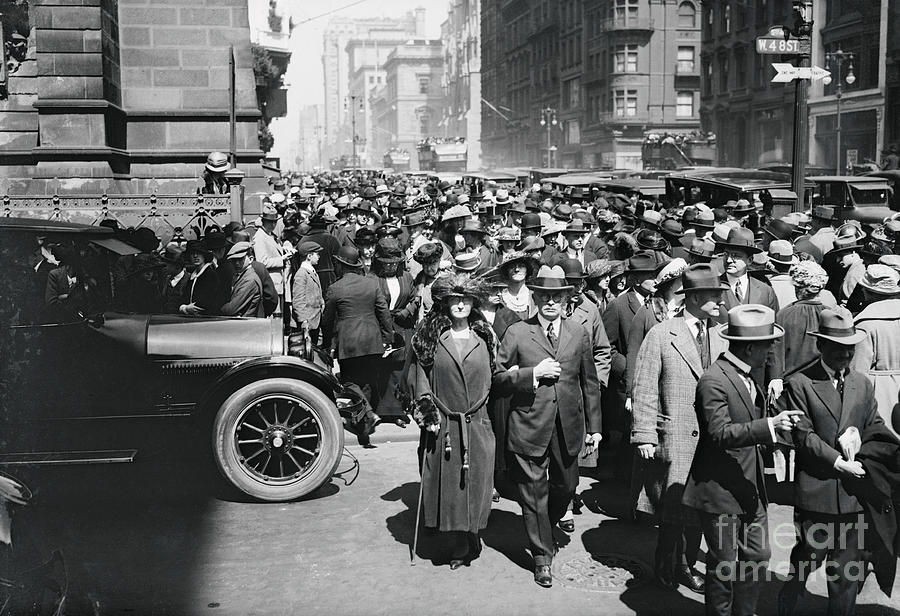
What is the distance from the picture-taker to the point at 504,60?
3984 inches

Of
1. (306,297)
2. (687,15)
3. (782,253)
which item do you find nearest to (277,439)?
(306,297)

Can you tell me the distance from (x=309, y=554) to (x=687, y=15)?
68066mm

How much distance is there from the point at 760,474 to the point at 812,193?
22.8 meters

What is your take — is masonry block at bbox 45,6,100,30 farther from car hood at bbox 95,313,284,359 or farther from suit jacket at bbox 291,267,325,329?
car hood at bbox 95,313,284,359

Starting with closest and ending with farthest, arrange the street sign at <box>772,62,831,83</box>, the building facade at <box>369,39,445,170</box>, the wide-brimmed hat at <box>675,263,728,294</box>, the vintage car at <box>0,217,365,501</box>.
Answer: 1. the wide-brimmed hat at <box>675,263,728,294</box>
2. the vintage car at <box>0,217,365,501</box>
3. the street sign at <box>772,62,831,83</box>
4. the building facade at <box>369,39,445,170</box>

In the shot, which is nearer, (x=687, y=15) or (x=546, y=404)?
(x=546, y=404)

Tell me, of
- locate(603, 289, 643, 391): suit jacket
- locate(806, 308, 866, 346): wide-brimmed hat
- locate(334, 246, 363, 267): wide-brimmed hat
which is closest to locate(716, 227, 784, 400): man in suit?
locate(603, 289, 643, 391): suit jacket

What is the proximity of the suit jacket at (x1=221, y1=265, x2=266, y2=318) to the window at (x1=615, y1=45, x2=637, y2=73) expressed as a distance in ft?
203

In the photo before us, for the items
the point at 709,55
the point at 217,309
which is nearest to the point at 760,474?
the point at 217,309

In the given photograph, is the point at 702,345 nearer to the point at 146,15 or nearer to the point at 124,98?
the point at 124,98

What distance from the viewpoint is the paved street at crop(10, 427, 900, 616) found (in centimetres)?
558

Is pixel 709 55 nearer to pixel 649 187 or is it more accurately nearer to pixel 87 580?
pixel 649 187

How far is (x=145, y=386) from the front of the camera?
7266 mm

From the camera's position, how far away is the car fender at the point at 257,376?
735cm
